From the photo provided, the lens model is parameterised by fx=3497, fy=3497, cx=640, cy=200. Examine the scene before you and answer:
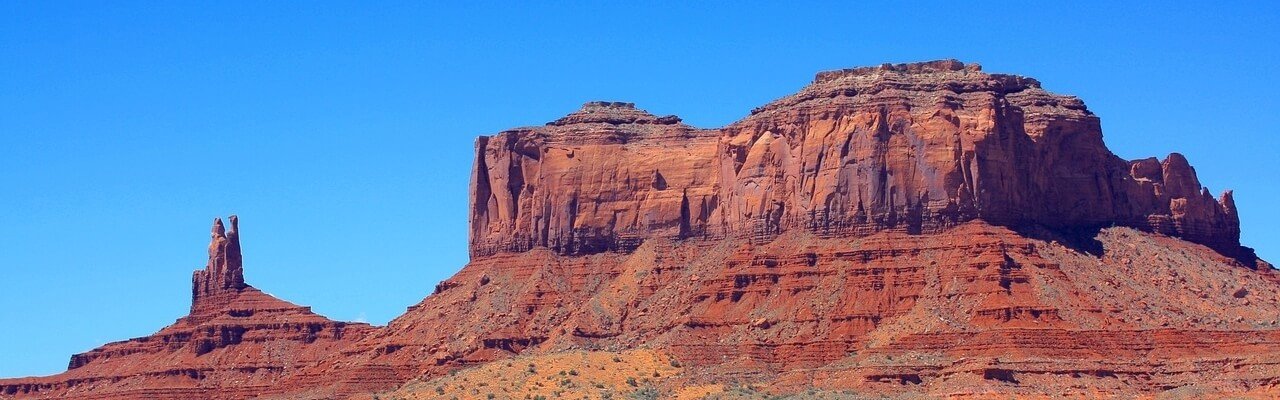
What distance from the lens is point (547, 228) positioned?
650ft

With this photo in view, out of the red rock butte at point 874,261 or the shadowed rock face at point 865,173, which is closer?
the red rock butte at point 874,261

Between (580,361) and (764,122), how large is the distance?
19.5 metres

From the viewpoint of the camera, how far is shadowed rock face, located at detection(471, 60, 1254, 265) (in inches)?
7082

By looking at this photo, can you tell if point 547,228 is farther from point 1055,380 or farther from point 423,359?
point 1055,380

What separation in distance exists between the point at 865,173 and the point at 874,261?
548 cm

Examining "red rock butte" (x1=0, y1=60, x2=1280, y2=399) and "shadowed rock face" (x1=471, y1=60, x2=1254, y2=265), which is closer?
"red rock butte" (x1=0, y1=60, x2=1280, y2=399)

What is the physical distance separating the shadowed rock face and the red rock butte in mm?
139

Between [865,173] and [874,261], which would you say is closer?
[874,261]

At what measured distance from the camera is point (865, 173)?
181 meters

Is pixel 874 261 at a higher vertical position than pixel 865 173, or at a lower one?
lower

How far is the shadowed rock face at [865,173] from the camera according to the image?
17988 cm

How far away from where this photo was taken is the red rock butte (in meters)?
165

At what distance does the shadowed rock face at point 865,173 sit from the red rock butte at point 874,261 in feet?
0.46

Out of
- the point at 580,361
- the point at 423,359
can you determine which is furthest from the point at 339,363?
the point at 580,361
